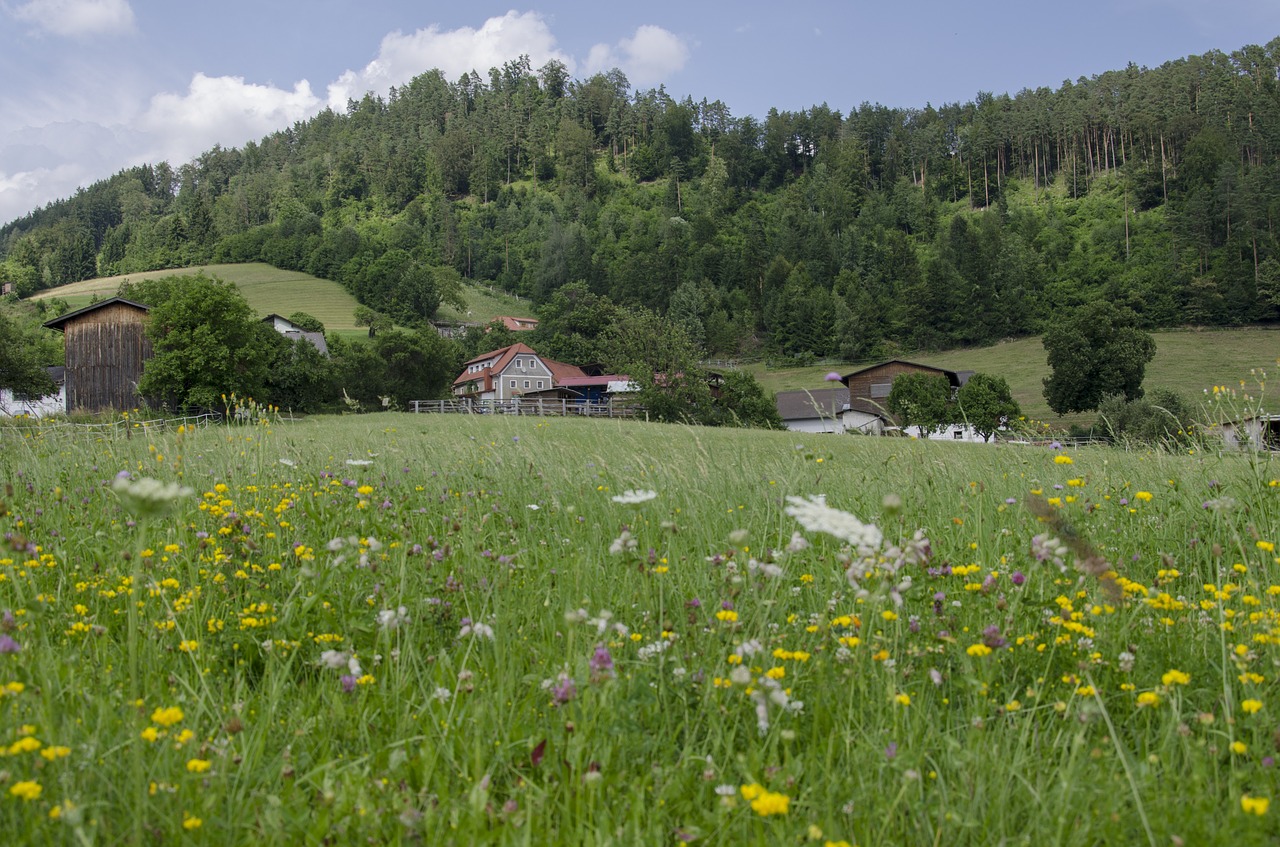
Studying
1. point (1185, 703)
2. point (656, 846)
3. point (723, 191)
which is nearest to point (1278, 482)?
point (1185, 703)

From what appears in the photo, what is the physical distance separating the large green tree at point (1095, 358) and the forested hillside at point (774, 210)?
33727 mm

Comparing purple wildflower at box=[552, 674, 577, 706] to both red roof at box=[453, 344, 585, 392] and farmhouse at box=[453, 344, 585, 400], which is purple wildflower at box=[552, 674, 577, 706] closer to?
farmhouse at box=[453, 344, 585, 400]

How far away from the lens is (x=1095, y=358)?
56.3 m

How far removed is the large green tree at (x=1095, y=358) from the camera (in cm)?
5612

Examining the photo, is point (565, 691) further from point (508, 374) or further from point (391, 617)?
point (508, 374)

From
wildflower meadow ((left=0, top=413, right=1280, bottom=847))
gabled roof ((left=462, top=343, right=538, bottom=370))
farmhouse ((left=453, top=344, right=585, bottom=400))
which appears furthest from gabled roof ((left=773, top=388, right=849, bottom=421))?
wildflower meadow ((left=0, top=413, right=1280, bottom=847))

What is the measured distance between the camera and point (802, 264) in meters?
111

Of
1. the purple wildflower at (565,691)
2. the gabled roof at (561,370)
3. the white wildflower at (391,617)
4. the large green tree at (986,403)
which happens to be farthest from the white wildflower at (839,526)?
the gabled roof at (561,370)

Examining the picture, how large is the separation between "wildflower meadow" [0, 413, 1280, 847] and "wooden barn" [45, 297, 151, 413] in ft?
152

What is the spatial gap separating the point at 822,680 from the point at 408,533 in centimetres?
225

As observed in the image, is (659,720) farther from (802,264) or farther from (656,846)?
(802,264)

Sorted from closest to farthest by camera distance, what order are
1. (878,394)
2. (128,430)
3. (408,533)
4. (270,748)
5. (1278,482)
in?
(270,748) < (408,533) < (1278,482) < (128,430) < (878,394)

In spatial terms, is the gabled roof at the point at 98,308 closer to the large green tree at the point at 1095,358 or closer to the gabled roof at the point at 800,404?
the gabled roof at the point at 800,404

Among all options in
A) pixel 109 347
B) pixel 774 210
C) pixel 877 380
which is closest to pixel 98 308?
pixel 109 347
